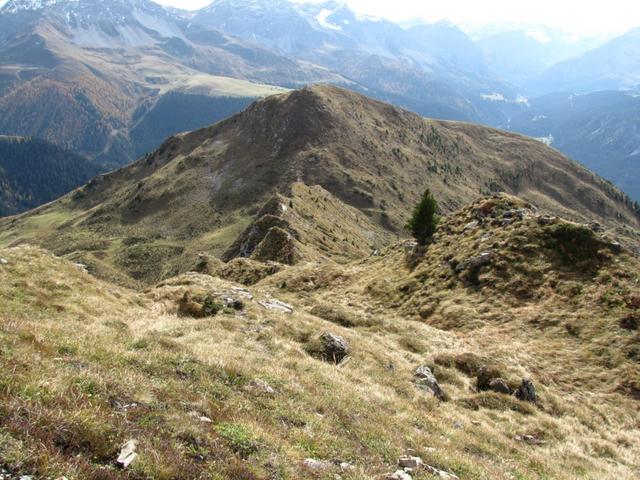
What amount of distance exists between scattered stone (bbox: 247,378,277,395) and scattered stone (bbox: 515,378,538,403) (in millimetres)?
14548

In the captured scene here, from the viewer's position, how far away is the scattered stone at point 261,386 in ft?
47.5

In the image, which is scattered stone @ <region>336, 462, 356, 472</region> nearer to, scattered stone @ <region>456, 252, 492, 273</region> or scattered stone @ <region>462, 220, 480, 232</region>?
scattered stone @ <region>456, 252, 492, 273</region>

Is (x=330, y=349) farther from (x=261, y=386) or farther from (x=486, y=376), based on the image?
(x=261, y=386)

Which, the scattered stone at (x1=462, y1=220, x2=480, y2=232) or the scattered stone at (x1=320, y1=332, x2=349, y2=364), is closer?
the scattered stone at (x1=320, y1=332, x2=349, y2=364)

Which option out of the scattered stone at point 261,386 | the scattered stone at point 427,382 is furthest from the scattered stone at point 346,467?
the scattered stone at point 427,382

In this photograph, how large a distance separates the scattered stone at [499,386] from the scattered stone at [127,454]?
Result: 20.0 metres

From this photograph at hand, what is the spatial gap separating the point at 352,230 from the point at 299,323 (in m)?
95.9

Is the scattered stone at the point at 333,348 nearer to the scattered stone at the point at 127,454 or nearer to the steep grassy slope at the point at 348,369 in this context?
the steep grassy slope at the point at 348,369

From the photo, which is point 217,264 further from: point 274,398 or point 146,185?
point 146,185

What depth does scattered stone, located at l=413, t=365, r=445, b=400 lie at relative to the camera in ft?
71.2

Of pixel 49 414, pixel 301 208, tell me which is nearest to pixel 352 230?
pixel 301 208

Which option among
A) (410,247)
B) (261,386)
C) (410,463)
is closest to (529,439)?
(410,463)

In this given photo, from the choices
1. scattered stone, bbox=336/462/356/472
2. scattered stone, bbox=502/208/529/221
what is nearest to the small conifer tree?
scattered stone, bbox=502/208/529/221

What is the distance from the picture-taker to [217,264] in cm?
6950
